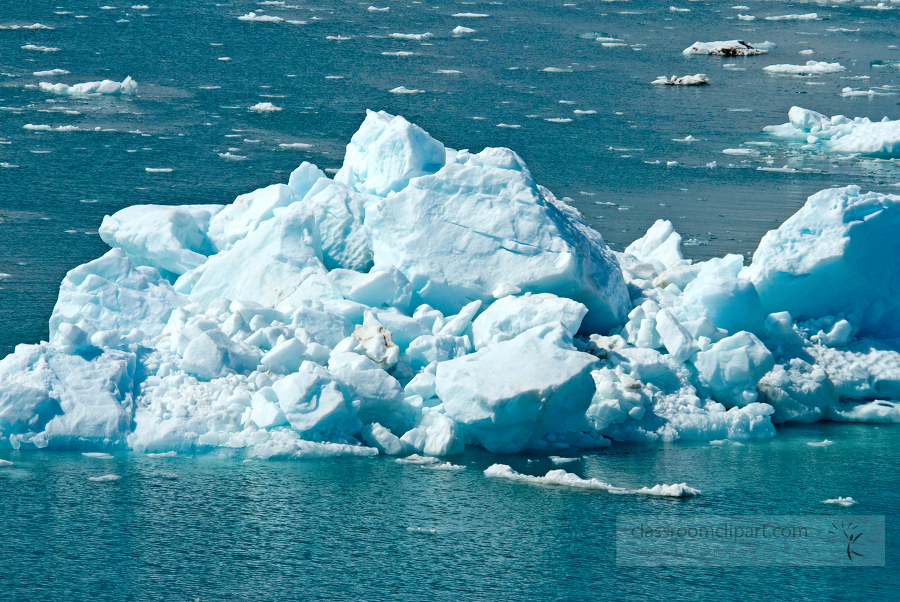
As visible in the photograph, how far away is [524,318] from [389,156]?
211cm

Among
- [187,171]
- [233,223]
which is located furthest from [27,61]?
[233,223]

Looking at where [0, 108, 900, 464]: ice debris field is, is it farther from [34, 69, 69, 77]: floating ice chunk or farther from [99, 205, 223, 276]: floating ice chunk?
[34, 69, 69, 77]: floating ice chunk

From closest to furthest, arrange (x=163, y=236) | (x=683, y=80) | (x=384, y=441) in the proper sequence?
(x=384, y=441), (x=163, y=236), (x=683, y=80)

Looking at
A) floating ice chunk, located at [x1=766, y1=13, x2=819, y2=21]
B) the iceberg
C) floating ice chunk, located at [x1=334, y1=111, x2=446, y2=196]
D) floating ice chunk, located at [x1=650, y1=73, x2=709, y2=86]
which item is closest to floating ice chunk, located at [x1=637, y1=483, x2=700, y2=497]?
floating ice chunk, located at [x1=334, y1=111, x2=446, y2=196]

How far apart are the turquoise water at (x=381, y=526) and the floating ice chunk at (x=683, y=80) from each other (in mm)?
12436

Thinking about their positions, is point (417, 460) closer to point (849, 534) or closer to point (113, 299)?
point (849, 534)

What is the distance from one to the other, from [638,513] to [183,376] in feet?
10.2

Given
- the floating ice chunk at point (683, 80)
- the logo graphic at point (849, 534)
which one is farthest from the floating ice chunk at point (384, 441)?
the floating ice chunk at point (683, 80)

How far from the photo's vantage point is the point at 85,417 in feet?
22.6

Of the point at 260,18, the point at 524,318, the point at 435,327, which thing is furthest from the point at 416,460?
the point at 260,18

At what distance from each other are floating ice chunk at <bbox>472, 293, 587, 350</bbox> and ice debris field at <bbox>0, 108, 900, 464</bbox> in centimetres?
2

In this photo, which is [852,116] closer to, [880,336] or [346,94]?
[346,94]

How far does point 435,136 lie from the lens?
46.9ft

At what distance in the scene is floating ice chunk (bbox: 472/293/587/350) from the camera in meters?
7.70
